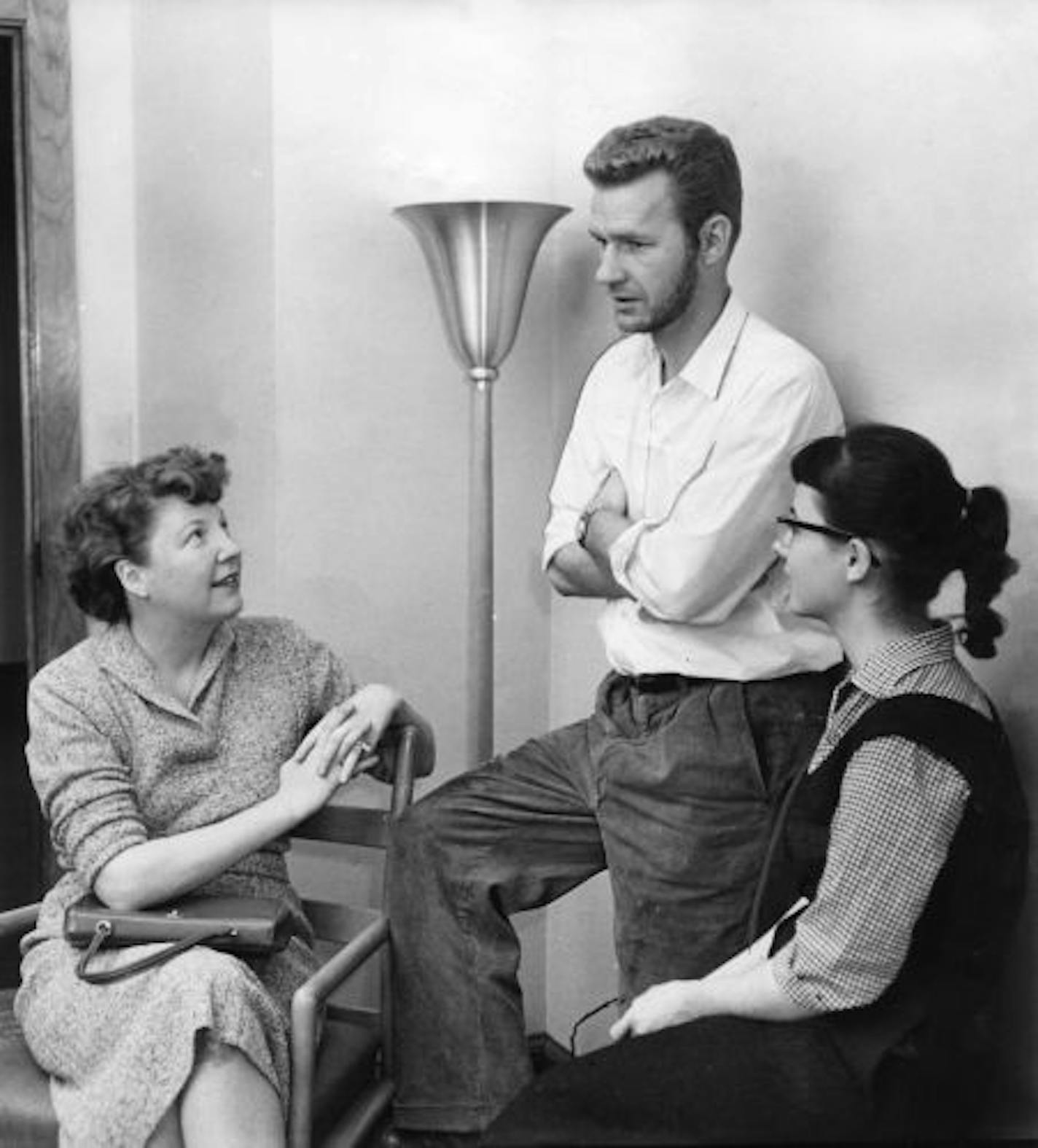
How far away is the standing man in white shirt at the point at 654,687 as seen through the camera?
2.45 meters

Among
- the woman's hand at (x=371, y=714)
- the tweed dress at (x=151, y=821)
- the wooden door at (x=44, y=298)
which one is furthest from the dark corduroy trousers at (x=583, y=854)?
the wooden door at (x=44, y=298)

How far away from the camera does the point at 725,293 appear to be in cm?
264

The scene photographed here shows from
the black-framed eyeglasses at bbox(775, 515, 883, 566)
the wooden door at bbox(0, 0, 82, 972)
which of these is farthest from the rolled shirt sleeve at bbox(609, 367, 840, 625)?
the wooden door at bbox(0, 0, 82, 972)

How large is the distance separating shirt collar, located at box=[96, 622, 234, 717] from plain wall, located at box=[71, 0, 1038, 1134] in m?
0.69

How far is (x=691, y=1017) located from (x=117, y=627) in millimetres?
1145

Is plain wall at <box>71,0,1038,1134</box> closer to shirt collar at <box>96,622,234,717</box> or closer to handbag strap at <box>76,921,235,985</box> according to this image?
shirt collar at <box>96,622,234,717</box>

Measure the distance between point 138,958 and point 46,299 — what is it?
1361mm

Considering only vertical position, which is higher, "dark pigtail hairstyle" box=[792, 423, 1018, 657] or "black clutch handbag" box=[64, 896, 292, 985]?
"dark pigtail hairstyle" box=[792, 423, 1018, 657]

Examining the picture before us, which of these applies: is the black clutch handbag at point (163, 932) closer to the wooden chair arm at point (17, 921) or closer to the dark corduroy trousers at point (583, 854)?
the wooden chair arm at point (17, 921)

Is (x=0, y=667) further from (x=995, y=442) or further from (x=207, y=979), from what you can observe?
(x=995, y=442)

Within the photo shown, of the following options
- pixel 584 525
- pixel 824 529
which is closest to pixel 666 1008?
pixel 824 529

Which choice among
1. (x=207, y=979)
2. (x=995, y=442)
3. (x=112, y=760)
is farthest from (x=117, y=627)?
(x=995, y=442)

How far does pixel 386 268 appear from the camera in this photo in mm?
3379

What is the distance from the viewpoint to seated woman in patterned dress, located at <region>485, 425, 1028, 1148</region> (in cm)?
186
